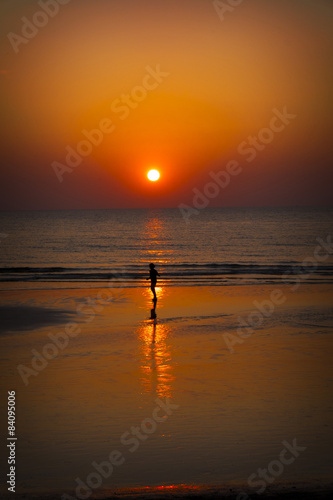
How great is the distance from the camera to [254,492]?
303 inches

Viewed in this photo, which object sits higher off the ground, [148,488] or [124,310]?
[124,310]

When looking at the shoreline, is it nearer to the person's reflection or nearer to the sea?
the sea

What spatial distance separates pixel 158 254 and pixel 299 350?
45.7m

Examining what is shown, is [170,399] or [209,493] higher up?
[170,399]

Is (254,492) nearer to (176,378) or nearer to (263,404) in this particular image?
(263,404)

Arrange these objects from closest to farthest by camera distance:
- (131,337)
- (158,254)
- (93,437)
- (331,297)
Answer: (93,437), (131,337), (331,297), (158,254)

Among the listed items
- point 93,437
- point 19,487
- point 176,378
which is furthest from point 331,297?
point 19,487
